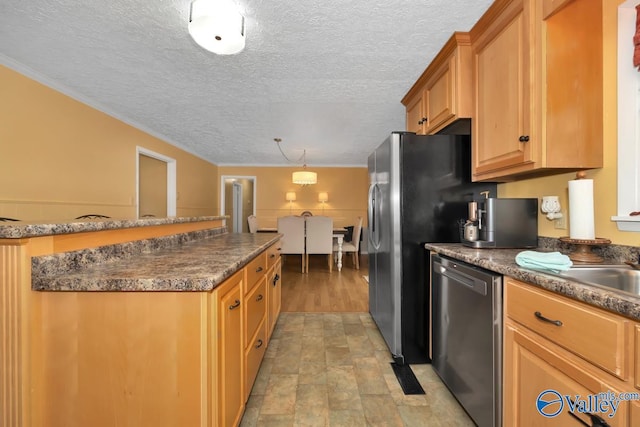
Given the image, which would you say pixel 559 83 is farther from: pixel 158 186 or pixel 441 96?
pixel 158 186

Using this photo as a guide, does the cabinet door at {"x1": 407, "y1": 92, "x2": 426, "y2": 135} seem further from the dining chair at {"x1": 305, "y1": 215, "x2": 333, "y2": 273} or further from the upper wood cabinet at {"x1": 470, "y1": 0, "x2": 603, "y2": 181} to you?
the dining chair at {"x1": 305, "y1": 215, "x2": 333, "y2": 273}

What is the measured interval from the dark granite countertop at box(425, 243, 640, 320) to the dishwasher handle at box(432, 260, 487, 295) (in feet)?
0.27

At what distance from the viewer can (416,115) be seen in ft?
7.61

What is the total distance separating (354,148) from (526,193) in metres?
3.67

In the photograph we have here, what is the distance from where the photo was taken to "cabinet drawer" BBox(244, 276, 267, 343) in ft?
4.34

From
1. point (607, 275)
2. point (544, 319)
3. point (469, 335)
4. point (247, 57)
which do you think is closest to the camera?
point (544, 319)

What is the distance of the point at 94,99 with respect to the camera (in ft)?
9.70

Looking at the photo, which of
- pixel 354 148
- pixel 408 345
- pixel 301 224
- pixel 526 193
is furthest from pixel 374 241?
pixel 354 148

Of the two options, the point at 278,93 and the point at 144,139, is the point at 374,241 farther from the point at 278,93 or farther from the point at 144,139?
the point at 144,139

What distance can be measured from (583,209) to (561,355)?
74cm

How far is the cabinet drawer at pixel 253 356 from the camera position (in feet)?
4.36

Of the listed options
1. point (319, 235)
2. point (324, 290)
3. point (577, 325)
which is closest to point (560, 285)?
point (577, 325)

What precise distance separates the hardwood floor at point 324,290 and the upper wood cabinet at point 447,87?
201 cm

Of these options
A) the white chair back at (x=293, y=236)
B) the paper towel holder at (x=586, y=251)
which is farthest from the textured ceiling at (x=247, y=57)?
the white chair back at (x=293, y=236)
